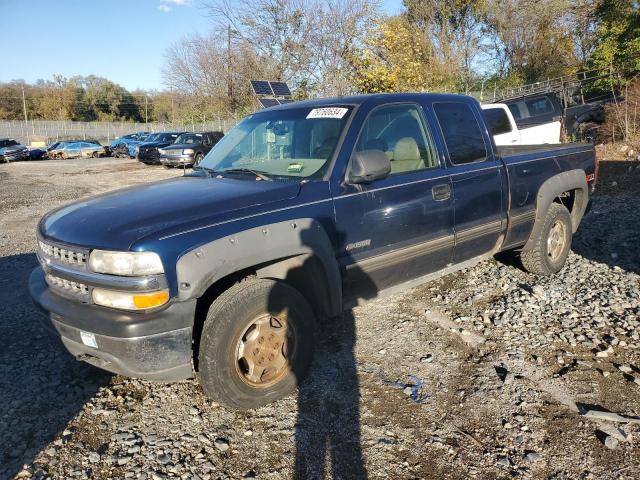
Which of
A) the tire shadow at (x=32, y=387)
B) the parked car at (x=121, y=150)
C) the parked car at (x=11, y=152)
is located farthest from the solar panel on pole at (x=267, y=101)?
the parked car at (x=11, y=152)

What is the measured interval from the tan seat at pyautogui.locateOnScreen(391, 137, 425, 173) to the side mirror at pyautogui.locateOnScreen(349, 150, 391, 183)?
0.33 meters

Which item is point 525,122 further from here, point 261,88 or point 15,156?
point 15,156

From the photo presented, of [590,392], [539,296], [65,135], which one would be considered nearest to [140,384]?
[590,392]

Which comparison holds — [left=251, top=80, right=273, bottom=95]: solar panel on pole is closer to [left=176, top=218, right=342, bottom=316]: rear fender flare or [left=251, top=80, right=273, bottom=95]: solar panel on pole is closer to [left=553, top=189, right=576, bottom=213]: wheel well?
[left=553, top=189, right=576, bottom=213]: wheel well

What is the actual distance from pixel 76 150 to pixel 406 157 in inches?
1370

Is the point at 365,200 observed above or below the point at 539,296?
above

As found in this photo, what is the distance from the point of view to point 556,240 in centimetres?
536

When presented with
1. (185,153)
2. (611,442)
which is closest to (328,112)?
(611,442)

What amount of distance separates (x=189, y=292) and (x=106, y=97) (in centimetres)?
7124

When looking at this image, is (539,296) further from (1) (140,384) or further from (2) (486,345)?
(1) (140,384)

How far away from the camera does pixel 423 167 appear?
13.0 feet

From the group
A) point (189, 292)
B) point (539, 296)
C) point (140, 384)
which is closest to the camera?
point (189, 292)

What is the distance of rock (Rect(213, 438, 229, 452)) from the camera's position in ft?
9.21

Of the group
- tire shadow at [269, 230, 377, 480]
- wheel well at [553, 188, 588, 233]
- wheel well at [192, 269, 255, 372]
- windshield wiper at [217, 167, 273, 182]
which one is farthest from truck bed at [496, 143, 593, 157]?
wheel well at [192, 269, 255, 372]
